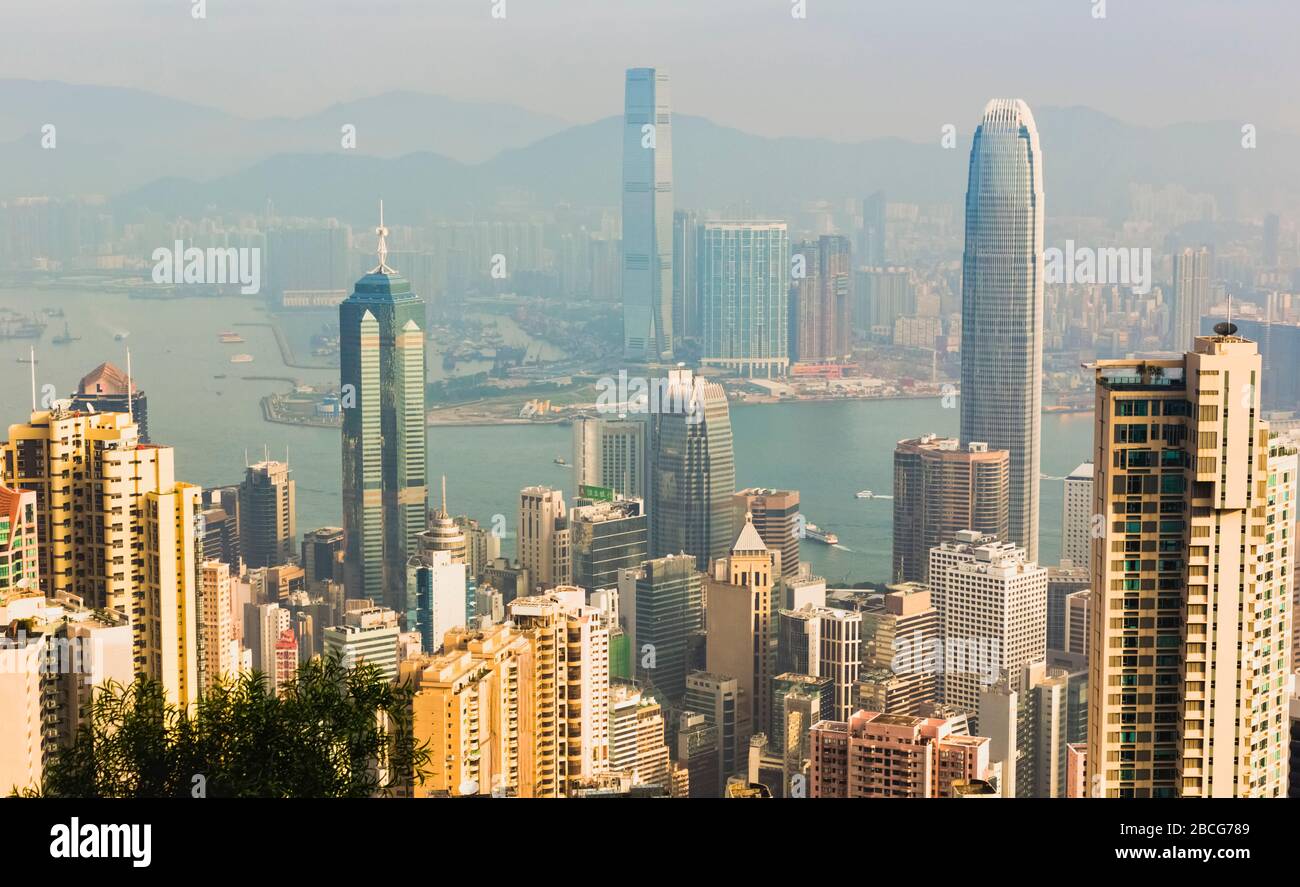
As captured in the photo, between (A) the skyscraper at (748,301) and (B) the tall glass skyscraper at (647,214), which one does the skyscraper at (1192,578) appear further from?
(A) the skyscraper at (748,301)

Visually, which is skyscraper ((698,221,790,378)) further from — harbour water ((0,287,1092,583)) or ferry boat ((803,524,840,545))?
ferry boat ((803,524,840,545))

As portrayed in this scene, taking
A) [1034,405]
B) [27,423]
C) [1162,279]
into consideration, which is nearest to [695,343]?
[1034,405]

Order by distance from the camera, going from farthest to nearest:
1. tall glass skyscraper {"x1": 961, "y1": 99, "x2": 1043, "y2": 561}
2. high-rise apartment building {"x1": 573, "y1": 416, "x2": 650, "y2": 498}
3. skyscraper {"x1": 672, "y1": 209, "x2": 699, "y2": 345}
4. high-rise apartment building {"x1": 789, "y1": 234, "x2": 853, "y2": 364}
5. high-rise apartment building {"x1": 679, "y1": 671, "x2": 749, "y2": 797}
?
tall glass skyscraper {"x1": 961, "y1": 99, "x2": 1043, "y2": 561}
skyscraper {"x1": 672, "y1": 209, "x2": 699, "y2": 345}
high-rise apartment building {"x1": 789, "y1": 234, "x2": 853, "y2": 364}
high-rise apartment building {"x1": 573, "y1": 416, "x2": 650, "y2": 498}
high-rise apartment building {"x1": 679, "y1": 671, "x2": 749, "y2": 797}

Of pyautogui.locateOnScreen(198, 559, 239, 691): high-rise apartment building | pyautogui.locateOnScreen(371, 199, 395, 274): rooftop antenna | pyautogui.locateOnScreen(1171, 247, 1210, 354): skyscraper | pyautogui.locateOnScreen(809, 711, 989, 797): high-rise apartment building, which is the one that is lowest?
pyautogui.locateOnScreen(809, 711, 989, 797): high-rise apartment building

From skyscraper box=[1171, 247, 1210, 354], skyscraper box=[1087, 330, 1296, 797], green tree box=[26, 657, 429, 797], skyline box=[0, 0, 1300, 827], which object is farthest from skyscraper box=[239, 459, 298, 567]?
green tree box=[26, 657, 429, 797]

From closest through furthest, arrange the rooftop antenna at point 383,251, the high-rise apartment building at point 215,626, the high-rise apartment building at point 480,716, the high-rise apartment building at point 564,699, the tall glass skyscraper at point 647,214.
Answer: the high-rise apartment building at point 480,716
the high-rise apartment building at point 564,699
the high-rise apartment building at point 215,626
the rooftop antenna at point 383,251
the tall glass skyscraper at point 647,214

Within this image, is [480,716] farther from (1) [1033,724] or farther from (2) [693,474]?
(2) [693,474]

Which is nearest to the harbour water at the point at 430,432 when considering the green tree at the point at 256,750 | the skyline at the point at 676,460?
the skyline at the point at 676,460
